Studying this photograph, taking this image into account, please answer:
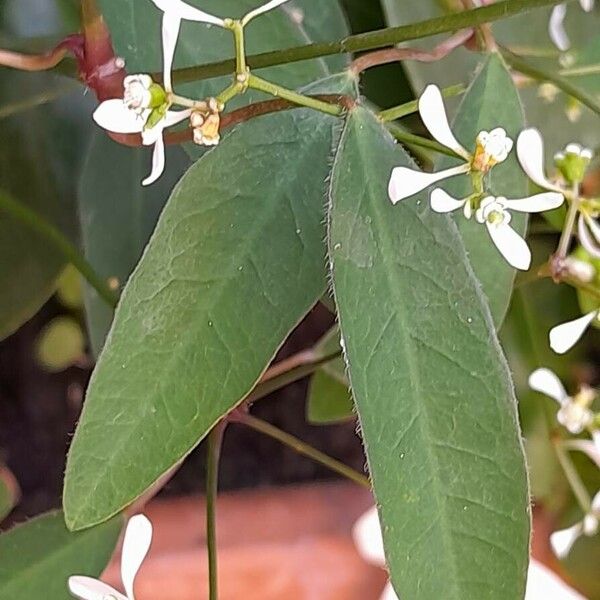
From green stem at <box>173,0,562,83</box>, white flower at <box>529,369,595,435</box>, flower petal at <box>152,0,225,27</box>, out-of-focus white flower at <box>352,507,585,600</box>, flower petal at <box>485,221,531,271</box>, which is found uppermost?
flower petal at <box>152,0,225,27</box>

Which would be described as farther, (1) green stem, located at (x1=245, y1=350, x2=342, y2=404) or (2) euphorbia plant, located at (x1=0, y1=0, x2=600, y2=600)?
(1) green stem, located at (x1=245, y1=350, x2=342, y2=404)

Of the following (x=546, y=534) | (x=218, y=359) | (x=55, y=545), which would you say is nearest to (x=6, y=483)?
(x=55, y=545)

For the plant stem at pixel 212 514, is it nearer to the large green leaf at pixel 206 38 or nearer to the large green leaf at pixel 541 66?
the large green leaf at pixel 206 38

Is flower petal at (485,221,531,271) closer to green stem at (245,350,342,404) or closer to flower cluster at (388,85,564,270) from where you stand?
flower cluster at (388,85,564,270)

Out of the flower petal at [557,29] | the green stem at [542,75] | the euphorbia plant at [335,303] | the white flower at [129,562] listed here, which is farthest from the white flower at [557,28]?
the white flower at [129,562]

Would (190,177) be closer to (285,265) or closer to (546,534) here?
(285,265)

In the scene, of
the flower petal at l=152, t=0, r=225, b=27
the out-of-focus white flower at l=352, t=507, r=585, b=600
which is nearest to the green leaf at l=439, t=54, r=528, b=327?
the flower petal at l=152, t=0, r=225, b=27
